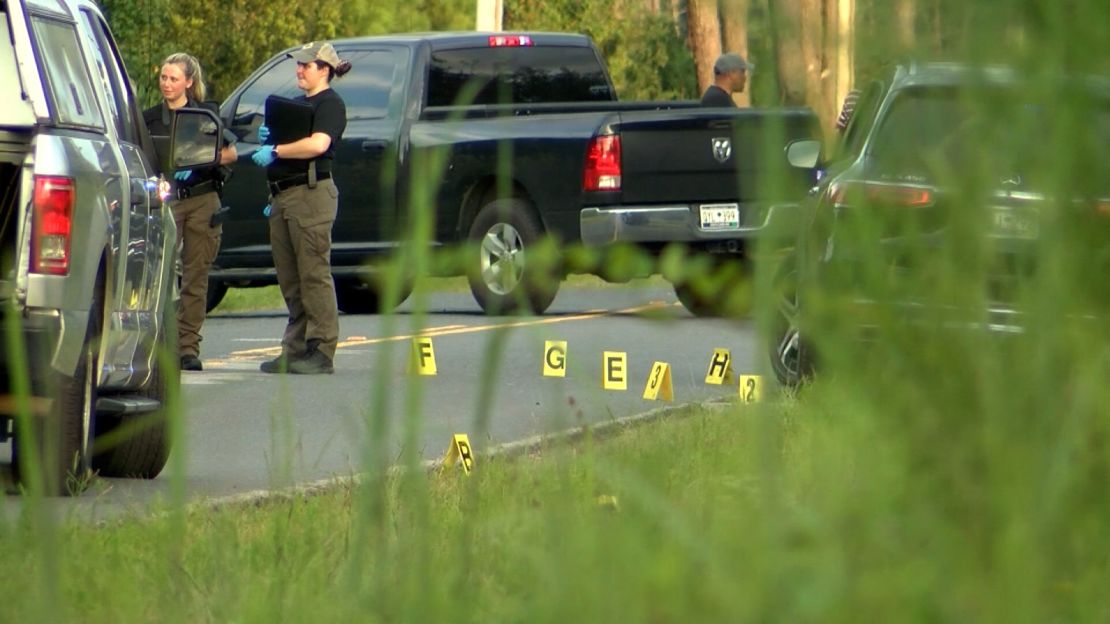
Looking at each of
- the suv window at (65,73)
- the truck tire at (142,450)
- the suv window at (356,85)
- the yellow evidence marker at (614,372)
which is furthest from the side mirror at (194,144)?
the suv window at (356,85)

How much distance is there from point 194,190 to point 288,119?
0.77 meters

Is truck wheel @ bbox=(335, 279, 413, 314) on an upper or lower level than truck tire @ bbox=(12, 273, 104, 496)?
lower

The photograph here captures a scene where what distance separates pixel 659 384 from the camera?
1104cm

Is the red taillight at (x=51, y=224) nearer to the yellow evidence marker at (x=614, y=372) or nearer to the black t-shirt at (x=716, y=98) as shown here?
the yellow evidence marker at (x=614, y=372)

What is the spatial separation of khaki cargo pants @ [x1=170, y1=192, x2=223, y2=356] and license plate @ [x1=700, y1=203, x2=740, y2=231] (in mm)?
4669

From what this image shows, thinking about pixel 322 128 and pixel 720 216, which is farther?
pixel 720 216

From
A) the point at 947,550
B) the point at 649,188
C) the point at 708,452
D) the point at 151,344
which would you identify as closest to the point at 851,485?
the point at 947,550

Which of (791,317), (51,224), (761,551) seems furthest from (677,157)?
(761,551)

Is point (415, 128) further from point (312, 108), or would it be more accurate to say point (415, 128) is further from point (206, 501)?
point (206, 501)

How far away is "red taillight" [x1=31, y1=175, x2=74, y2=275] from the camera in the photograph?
7.28 metres

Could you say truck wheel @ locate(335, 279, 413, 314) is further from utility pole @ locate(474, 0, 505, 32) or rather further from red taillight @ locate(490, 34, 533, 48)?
utility pole @ locate(474, 0, 505, 32)

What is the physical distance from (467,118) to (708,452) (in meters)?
11.0

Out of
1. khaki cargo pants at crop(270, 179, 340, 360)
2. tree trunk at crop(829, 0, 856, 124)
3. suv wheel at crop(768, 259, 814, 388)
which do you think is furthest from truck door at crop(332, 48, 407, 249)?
tree trunk at crop(829, 0, 856, 124)

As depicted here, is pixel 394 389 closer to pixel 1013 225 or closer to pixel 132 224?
pixel 132 224
